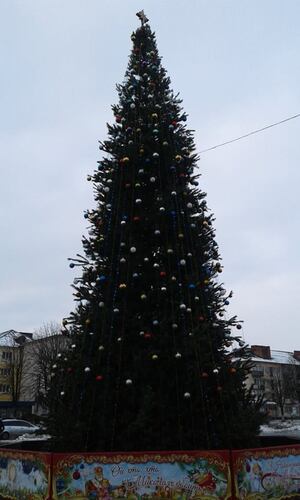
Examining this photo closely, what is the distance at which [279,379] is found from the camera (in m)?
75.5

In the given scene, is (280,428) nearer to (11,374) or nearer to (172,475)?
(11,374)

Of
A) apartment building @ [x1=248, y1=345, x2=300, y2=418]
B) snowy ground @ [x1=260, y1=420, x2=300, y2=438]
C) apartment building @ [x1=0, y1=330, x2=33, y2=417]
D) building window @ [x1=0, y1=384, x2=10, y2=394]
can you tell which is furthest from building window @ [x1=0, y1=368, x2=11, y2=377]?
apartment building @ [x1=248, y1=345, x2=300, y2=418]

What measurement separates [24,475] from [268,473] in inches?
133

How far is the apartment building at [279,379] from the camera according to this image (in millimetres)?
69312

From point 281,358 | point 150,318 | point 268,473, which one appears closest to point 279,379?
point 281,358

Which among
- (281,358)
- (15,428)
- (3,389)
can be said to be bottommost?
(15,428)

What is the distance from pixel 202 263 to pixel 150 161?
2.29 meters

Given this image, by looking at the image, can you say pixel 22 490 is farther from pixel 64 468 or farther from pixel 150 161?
pixel 150 161

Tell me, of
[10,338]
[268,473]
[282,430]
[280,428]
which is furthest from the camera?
[10,338]

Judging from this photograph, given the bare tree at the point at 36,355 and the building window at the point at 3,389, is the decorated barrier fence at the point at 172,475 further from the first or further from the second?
the building window at the point at 3,389

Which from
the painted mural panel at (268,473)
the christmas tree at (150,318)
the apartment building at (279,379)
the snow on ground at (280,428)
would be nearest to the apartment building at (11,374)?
the snow on ground at (280,428)

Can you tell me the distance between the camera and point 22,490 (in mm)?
6750

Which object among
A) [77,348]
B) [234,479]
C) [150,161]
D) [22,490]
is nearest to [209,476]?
[234,479]

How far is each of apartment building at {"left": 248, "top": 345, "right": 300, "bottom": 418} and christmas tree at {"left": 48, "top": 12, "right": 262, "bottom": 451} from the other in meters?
55.9
